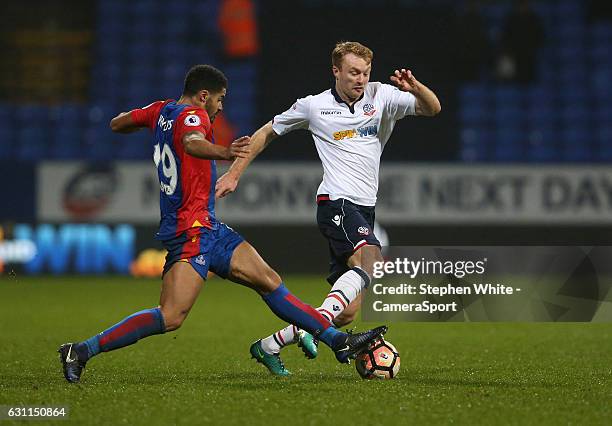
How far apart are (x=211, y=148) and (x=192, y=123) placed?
13.4 inches

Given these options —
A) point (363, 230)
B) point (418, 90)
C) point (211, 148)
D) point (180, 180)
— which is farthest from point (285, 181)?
point (211, 148)

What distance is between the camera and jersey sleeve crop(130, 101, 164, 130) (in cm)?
627

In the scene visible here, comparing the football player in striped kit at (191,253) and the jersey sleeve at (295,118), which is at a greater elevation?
the jersey sleeve at (295,118)

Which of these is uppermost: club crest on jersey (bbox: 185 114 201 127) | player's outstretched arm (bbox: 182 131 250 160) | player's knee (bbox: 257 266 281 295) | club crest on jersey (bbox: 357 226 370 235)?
club crest on jersey (bbox: 185 114 201 127)

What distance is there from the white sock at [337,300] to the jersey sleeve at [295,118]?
3.33 feet

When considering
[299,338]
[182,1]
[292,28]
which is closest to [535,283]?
[299,338]

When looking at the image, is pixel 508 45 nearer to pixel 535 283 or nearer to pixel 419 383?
pixel 535 283

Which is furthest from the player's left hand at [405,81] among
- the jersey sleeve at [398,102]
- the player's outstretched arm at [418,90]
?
the jersey sleeve at [398,102]

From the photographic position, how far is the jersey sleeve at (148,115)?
6.27 meters

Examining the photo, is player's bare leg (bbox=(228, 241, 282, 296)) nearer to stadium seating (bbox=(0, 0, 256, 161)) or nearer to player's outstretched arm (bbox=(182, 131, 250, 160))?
player's outstretched arm (bbox=(182, 131, 250, 160))

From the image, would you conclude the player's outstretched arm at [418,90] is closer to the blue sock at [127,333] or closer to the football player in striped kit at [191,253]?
the football player in striped kit at [191,253]

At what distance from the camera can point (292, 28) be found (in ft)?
61.3

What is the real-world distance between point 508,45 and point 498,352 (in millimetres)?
10531

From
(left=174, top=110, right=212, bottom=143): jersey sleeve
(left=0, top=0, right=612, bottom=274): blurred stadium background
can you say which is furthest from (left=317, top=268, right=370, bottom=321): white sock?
(left=0, top=0, right=612, bottom=274): blurred stadium background
